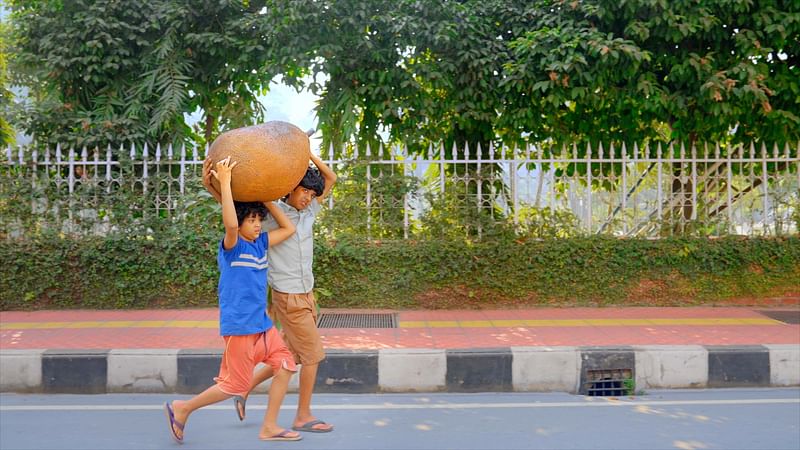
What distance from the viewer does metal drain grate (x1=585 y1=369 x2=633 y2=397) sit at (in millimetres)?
5121

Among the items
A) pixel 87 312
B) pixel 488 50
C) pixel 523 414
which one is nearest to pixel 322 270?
pixel 87 312

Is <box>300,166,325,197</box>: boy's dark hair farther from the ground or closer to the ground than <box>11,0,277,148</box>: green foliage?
closer to the ground

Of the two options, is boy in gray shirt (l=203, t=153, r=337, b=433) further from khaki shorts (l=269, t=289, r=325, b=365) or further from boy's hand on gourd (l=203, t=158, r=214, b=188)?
boy's hand on gourd (l=203, t=158, r=214, b=188)

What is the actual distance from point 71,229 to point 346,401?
4.43 m

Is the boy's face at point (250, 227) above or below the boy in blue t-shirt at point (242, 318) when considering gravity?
above

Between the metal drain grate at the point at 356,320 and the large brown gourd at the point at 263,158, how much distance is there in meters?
3.22

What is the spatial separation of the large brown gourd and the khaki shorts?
659 mm

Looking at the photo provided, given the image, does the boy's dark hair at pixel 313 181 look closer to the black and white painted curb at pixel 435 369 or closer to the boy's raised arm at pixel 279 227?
the boy's raised arm at pixel 279 227

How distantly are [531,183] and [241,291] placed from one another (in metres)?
4.69

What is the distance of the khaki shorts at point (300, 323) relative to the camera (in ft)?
12.9

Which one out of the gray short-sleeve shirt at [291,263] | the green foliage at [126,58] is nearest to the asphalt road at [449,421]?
the gray short-sleeve shirt at [291,263]

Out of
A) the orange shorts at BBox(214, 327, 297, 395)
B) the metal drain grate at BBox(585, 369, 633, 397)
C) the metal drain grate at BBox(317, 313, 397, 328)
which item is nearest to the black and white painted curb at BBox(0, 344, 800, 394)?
the metal drain grate at BBox(585, 369, 633, 397)

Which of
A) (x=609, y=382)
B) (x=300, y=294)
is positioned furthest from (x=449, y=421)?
(x=609, y=382)

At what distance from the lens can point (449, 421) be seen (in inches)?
168
